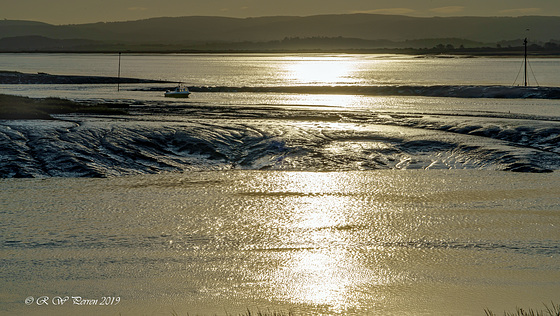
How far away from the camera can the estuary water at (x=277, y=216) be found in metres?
9.77

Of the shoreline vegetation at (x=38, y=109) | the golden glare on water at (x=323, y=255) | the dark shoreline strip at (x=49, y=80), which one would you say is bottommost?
the dark shoreline strip at (x=49, y=80)

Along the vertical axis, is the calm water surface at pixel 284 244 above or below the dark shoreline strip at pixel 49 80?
above

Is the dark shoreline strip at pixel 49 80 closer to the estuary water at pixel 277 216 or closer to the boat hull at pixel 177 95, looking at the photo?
the boat hull at pixel 177 95

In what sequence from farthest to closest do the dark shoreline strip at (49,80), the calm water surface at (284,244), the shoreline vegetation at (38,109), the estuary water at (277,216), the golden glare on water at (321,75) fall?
the golden glare on water at (321,75) < the dark shoreline strip at (49,80) < the shoreline vegetation at (38,109) < the estuary water at (277,216) < the calm water surface at (284,244)

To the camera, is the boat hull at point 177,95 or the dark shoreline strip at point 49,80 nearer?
the boat hull at point 177,95

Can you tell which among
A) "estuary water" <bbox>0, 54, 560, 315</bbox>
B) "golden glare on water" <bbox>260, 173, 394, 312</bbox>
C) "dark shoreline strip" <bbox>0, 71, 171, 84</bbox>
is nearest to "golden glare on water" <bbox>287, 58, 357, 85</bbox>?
"dark shoreline strip" <bbox>0, 71, 171, 84</bbox>

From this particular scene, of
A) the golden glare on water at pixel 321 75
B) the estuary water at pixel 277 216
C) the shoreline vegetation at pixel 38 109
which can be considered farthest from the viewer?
the golden glare on water at pixel 321 75

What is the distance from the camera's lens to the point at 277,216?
47.8 ft

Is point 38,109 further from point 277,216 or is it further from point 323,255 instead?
point 323,255

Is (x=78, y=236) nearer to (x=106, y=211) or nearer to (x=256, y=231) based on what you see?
(x=106, y=211)

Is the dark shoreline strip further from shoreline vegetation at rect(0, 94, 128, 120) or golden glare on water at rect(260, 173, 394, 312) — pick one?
golden glare on water at rect(260, 173, 394, 312)

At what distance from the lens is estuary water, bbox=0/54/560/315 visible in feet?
32.1

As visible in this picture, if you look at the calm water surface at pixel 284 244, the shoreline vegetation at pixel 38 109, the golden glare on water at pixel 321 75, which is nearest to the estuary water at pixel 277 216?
the calm water surface at pixel 284 244

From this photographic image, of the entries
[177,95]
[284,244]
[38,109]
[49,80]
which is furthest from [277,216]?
[49,80]
